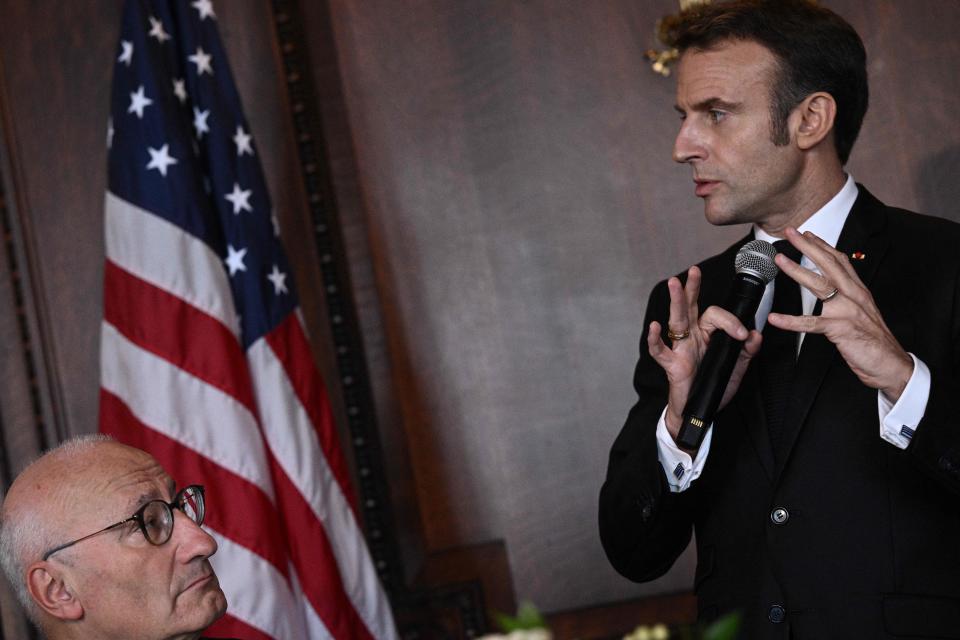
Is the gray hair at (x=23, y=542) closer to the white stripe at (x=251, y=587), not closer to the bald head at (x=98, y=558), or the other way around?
the bald head at (x=98, y=558)

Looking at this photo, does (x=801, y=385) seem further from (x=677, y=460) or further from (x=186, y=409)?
(x=186, y=409)

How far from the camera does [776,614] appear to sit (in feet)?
7.03

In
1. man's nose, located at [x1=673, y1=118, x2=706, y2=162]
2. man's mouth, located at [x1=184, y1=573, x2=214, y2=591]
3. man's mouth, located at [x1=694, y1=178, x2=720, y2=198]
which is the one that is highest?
man's nose, located at [x1=673, y1=118, x2=706, y2=162]

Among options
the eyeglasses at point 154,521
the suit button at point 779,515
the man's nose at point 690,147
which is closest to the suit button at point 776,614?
the suit button at point 779,515

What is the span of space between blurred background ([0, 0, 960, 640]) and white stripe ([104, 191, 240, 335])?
414 mm

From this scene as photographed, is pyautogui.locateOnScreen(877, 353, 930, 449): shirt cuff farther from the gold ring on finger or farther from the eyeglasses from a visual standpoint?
the eyeglasses

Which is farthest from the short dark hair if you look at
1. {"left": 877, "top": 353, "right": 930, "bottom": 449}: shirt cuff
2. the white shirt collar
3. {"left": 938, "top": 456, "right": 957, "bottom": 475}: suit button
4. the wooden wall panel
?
the wooden wall panel

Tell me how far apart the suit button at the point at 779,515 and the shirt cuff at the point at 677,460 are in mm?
163

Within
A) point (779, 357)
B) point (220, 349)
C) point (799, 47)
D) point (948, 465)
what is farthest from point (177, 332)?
point (948, 465)

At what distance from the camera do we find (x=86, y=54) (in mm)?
3709

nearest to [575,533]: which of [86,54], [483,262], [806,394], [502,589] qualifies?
[502,589]

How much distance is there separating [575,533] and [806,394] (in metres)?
1.54

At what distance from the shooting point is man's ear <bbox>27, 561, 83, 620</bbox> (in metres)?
2.25

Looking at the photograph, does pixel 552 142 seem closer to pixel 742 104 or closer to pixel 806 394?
pixel 742 104
